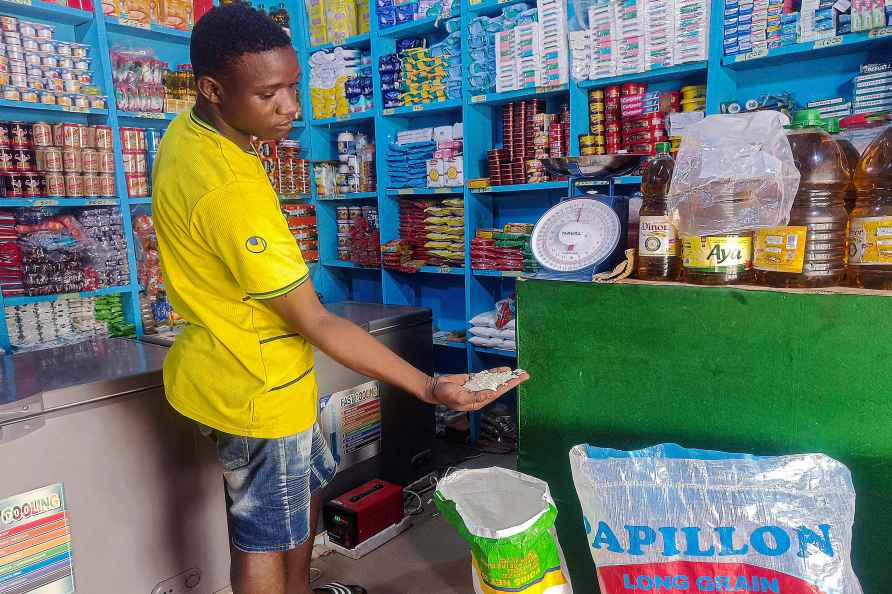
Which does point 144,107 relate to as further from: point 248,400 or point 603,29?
point 248,400

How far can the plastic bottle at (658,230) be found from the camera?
1272mm

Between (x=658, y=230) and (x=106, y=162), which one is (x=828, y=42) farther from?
(x=106, y=162)

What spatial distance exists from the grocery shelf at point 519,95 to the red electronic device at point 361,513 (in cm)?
201

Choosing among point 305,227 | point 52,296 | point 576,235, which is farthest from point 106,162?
point 576,235

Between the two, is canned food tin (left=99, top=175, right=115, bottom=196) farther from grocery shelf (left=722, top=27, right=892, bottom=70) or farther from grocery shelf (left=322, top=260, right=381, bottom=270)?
grocery shelf (left=722, top=27, right=892, bottom=70)

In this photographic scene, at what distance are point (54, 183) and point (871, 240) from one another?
3310 millimetres

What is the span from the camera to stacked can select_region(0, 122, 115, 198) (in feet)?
9.45

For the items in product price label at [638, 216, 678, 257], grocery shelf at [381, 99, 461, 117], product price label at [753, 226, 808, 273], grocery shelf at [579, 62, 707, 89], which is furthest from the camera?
grocery shelf at [381, 99, 461, 117]

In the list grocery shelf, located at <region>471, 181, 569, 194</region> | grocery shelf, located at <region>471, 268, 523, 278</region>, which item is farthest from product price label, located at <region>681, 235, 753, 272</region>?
grocery shelf, located at <region>471, 268, 523, 278</region>

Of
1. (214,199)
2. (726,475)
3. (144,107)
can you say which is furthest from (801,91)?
(144,107)

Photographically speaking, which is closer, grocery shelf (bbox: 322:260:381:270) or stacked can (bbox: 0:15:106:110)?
stacked can (bbox: 0:15:106:110)

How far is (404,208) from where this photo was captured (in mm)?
3803

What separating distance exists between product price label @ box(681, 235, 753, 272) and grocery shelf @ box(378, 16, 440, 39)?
2659 millimetres

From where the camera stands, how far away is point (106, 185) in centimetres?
316
